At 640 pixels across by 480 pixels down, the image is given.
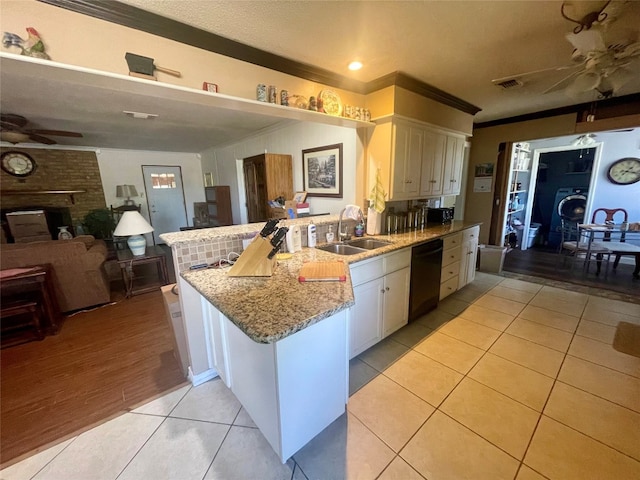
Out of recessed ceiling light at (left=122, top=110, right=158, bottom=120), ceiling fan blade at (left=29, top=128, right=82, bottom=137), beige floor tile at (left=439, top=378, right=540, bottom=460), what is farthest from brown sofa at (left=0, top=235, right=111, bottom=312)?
beige floor tile at (left=439, top=378, right=540, bottom=460)

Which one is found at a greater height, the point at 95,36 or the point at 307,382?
the point at 95,36

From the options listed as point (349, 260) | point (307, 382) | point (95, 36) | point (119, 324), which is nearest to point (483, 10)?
point (349, 260)

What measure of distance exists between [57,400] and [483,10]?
3846 millimetres

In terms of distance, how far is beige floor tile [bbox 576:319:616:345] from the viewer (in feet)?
7.68

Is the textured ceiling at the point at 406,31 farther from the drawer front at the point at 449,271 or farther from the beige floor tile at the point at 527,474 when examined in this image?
the beige floor tile at the point at 527,474

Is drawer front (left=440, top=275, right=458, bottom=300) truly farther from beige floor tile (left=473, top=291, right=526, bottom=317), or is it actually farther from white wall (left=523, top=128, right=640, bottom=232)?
white wall (left=523, top=128, right=640, bottom=232)

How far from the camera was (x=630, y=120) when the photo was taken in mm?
3053

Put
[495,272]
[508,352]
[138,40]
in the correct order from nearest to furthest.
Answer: [138,40], [508,352], [495,272]

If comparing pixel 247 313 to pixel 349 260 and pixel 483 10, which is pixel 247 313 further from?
pixel 483 10

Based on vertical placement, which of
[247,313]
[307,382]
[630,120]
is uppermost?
[630,120]

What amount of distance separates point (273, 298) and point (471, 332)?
7.21ft

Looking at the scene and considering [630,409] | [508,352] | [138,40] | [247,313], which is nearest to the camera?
[247,313]

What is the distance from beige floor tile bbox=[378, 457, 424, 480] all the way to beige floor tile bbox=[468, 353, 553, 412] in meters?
0.93

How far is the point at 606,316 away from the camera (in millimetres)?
2717
